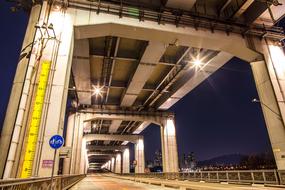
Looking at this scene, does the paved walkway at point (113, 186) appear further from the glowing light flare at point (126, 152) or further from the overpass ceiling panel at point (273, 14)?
the glowing light flare at point (126, 152)

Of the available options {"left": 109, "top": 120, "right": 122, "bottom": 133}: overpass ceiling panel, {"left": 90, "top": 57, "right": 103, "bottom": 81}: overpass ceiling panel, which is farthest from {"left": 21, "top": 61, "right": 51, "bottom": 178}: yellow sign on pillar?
{"left": 109, "top": 120, "right": 122, "bottom": 133}: overpass ceiling panel

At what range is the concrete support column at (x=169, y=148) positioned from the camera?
1054 inches

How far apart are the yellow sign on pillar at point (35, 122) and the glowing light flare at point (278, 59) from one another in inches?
540

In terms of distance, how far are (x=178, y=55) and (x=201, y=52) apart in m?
1.94

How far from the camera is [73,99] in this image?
2620cm

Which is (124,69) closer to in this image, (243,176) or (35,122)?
(35,122)

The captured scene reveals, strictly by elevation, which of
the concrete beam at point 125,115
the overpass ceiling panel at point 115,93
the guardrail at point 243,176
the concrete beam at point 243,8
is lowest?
the guardrail at point 243,176

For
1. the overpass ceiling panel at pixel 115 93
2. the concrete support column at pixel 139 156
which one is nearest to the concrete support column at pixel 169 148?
the overpass ceiling panel at pixel 115 93

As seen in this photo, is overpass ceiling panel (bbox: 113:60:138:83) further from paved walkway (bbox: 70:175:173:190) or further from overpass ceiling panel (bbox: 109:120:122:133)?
overpass ceiling panel (bbox: 109:120:122:133)

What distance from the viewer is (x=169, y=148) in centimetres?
2739

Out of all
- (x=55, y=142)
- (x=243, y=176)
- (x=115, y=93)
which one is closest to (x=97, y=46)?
(x=55, y=142)

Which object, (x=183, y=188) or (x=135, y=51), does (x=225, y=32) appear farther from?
(x=183, y=188)

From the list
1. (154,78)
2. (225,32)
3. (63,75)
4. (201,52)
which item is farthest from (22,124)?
(154,78)

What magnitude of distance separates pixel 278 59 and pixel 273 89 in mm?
2484
